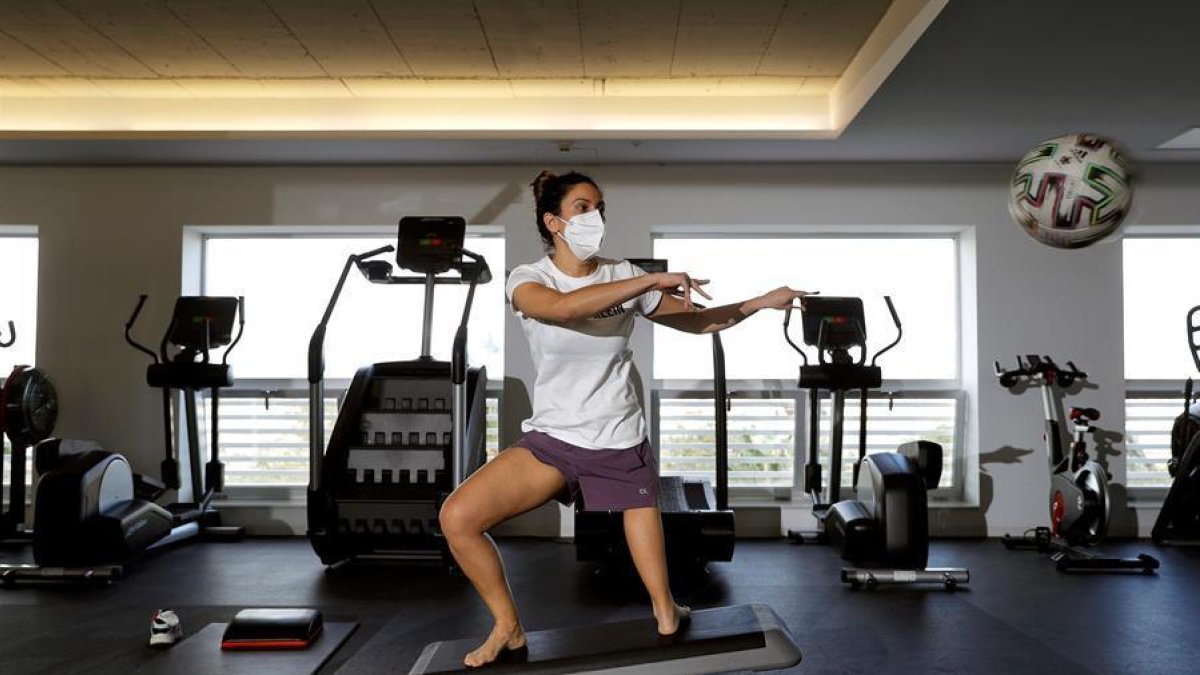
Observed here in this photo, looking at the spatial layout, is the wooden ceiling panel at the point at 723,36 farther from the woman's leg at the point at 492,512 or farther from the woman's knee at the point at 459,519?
the woman's knee at the point at 459,519

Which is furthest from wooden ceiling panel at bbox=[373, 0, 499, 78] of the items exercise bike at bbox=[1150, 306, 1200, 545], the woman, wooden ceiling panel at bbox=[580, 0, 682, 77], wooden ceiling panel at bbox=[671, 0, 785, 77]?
exercise bike at bbox=[1150, 306, 1200, 545]

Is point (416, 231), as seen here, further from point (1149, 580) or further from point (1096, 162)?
point (1149, 580)

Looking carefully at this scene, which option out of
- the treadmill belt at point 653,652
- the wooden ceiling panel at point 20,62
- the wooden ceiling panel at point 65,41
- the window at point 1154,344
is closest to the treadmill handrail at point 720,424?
the treadmill belt at point 653,652

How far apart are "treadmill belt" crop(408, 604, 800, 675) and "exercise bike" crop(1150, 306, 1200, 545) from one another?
3620 millimetres

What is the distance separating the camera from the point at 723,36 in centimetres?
475

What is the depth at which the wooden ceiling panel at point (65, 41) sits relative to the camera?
4.41 metres

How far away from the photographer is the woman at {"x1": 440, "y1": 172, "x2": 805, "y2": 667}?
2680 millimetres

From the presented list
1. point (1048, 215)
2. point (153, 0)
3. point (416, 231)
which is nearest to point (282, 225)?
point (416, 231)

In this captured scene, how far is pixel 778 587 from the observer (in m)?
4.54

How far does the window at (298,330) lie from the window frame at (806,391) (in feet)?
4.14

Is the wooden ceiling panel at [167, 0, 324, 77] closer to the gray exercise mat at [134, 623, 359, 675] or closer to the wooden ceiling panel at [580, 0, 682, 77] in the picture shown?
the wooden ceiling panel at [580, 0, 682, 77]

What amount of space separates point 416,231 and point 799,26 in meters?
2.32

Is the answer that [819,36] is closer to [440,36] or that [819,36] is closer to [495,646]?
[440,36]

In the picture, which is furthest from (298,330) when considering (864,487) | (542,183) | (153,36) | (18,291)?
(542,183)
